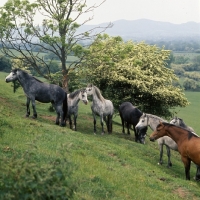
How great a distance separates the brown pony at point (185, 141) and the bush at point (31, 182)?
29.5ft

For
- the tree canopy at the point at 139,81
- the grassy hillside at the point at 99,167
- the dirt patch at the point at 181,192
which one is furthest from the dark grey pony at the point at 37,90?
the dirt patch at the point at 181,192

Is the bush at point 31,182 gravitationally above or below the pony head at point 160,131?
above

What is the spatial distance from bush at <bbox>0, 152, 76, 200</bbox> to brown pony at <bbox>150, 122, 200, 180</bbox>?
8.99 meters

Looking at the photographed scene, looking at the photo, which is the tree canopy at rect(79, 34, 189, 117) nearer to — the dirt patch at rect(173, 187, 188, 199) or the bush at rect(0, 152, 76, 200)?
the dirt patch at rect(173, 187, 188, 199)

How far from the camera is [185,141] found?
14.1 m

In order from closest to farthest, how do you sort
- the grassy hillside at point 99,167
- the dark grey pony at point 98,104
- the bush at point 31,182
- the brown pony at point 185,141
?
1. the bush at point 31,182
2. the grassy hillside at point 99,167
3. the brown pony at point 185,141
4. the dark grey pony at point 98,104

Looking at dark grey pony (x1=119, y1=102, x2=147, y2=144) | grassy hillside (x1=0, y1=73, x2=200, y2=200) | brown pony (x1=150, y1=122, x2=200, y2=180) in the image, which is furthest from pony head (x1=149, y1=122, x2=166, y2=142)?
dark grey pony (x1=119, y1=102, x2=147, y2=144)

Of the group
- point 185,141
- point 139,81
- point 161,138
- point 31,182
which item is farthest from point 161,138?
point 31,182

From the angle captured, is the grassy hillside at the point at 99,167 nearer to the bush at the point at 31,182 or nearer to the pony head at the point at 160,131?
the pony head at the point at 160,131

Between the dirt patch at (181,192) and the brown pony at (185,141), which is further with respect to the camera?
the brown pony at (185,141)

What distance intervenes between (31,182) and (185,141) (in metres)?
9.97

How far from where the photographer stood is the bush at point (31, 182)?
509cm

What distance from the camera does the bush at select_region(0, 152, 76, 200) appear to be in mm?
5090

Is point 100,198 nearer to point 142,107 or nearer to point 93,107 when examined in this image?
point 93,107
